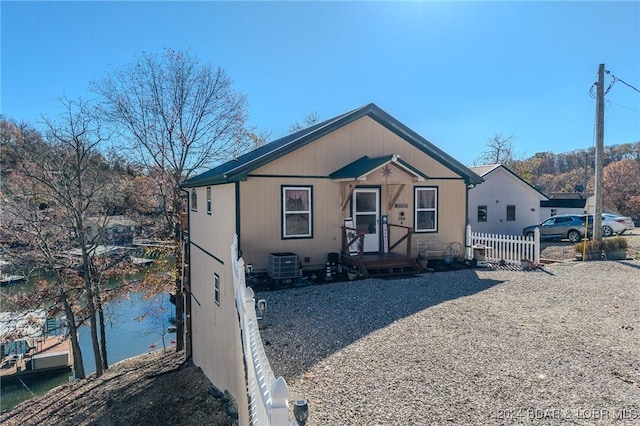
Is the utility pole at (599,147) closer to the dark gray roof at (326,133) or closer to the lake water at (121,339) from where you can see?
the dark gray roof at (326,133)

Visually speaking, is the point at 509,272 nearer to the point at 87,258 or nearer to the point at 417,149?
the point at 417,149

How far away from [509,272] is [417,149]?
4.28 m

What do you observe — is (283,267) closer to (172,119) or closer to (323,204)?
(323,204)

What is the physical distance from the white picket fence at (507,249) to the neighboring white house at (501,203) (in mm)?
8722

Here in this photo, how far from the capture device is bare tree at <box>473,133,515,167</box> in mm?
40469

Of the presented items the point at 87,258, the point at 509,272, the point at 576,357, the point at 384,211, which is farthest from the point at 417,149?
the point at 87,258

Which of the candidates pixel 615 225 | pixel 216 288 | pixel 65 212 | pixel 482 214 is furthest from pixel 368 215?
pixel 615 225

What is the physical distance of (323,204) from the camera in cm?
1022

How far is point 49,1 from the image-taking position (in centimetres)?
1060

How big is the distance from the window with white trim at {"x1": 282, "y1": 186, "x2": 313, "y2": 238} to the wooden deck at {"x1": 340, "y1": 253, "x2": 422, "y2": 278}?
4.22ft

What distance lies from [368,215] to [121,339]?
18.4m

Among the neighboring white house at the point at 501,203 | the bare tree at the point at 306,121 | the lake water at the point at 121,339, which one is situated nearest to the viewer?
the lake water at the point at 121,339

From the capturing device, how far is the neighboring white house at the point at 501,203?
68.5 feet

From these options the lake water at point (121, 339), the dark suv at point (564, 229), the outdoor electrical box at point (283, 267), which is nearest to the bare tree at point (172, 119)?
the lake water at point (121, 339)
